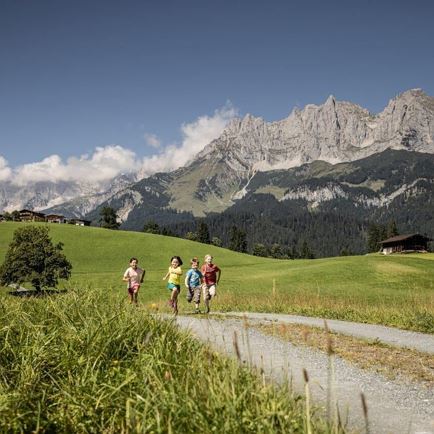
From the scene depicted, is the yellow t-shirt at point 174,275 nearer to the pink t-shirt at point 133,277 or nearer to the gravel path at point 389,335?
the pink t-shirt at point 133,277

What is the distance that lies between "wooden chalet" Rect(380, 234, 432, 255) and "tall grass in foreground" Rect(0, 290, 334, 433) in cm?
16088

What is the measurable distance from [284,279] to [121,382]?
163 feet

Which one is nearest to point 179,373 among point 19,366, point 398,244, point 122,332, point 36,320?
point 122,332

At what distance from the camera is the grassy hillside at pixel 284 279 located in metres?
21.9

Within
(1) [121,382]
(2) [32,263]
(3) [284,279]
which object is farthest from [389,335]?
(2) [32,263]

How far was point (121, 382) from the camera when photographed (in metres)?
5.74

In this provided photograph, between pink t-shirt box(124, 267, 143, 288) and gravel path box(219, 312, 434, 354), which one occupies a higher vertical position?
pink t-shirt box(124, 267, 143, 288)

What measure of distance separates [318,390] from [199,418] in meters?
4.08

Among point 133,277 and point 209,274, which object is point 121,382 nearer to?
point 133,277

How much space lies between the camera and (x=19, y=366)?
6.36 metres

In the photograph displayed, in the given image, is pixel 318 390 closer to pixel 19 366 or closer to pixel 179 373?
pixel 179 373

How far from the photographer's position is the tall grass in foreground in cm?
→ 423

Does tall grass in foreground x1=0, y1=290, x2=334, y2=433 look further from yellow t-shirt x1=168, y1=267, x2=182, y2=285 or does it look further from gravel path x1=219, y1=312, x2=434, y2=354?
yellow t-shirt x1=168, y1=267, x2=182, y2=285

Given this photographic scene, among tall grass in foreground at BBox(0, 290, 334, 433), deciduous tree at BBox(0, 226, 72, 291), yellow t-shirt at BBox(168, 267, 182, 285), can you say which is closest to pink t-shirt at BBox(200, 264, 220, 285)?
yellow t-shirt at BBox(168, 267, 182, 285)
